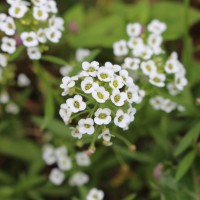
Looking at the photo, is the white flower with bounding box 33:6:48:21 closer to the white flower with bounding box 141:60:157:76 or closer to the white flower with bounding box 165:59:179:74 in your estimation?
the white flower with bounding box 141:60:157:76

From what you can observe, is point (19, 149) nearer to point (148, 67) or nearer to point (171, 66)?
point (148, 67)

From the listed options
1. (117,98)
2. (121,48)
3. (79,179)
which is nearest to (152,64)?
(121,48)

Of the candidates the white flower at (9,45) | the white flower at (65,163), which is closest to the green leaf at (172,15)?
the white flower at (65,163)

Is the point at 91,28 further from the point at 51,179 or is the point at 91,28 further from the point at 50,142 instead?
the point at 51,179

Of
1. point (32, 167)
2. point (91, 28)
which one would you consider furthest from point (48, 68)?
point (32, 167)

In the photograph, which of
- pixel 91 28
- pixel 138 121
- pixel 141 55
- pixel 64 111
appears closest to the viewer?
pixel 64 111

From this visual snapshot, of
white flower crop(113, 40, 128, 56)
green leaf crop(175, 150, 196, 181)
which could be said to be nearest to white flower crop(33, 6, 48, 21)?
white flower crop(113, 40, 128, 56)

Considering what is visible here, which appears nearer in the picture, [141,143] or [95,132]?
[95,132]
